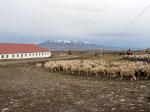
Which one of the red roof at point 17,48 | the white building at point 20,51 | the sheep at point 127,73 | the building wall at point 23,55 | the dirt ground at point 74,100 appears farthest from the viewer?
the red roof at point 17,48

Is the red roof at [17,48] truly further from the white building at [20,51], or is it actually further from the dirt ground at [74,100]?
the dirt ground at [74,100]

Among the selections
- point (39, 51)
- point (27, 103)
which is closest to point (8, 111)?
point (27, 103)

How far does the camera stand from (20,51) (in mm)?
88812

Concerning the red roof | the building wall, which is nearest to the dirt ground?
the building wall

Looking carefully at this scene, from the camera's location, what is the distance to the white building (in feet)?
275

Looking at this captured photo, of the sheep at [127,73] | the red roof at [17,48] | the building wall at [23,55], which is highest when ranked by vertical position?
the red roof at [17,48]

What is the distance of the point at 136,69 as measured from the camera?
94.3 feet

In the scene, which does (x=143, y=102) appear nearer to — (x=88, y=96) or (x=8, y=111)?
(x=88, y=96)

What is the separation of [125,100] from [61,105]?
3.50m

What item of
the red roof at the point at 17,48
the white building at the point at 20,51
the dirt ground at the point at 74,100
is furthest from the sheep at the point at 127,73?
the red roof at the point at 17,48

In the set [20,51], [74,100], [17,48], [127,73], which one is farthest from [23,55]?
[74,100]

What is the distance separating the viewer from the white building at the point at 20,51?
83875mm

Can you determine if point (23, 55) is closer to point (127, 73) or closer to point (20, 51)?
point (20, 51)

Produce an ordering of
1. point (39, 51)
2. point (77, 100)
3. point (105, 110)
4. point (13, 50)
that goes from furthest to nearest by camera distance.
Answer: point (39, 51)
point (13, 50)
point (77, 100)
point (105, 110)
